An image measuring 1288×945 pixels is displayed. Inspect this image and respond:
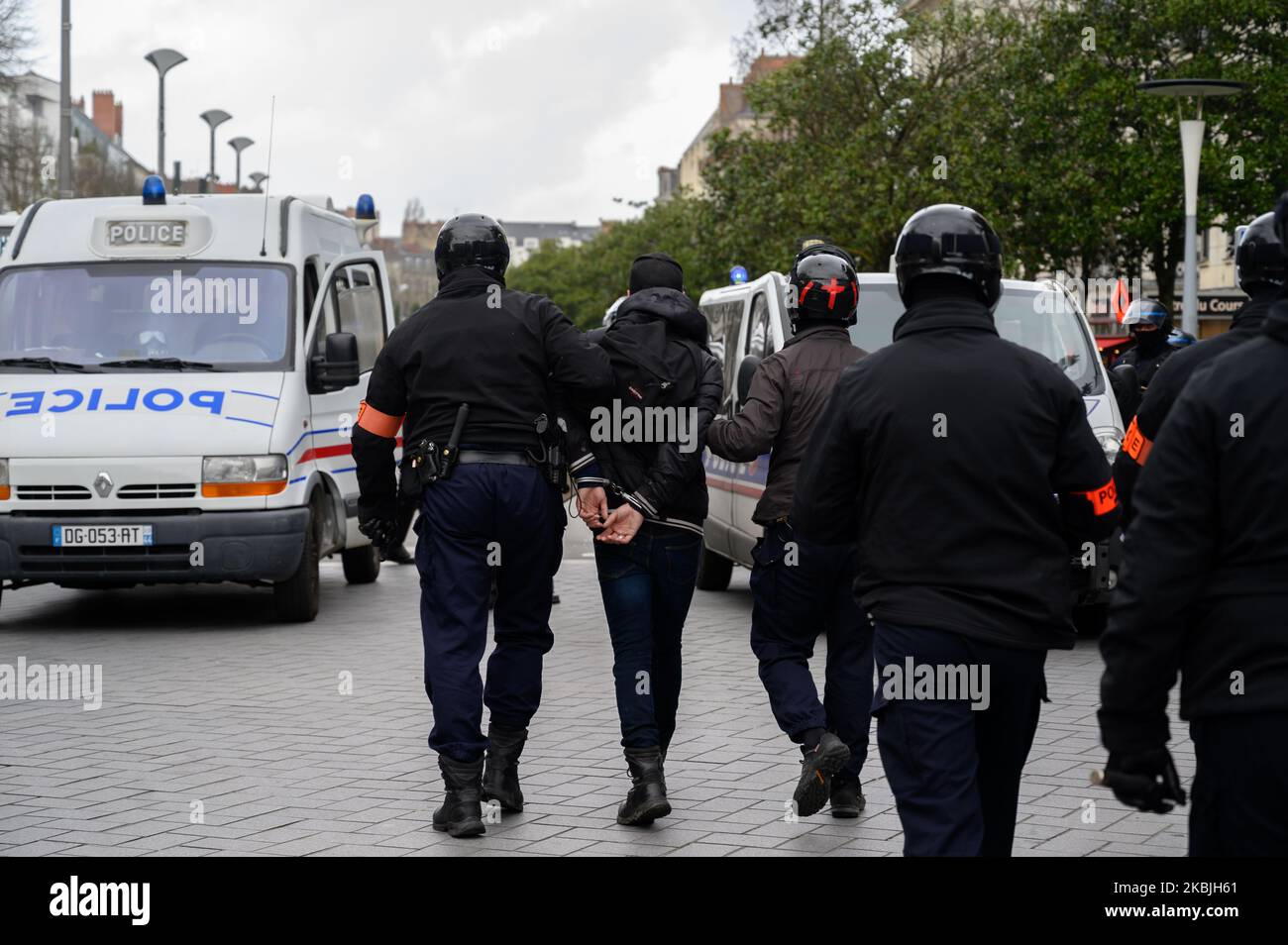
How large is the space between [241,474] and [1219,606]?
8.49 metres

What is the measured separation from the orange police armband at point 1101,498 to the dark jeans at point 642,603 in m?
2.22

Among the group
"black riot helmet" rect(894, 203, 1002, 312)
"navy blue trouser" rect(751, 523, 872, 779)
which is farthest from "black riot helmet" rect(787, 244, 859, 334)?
"black riot helmet" rect(894, 203, 1002, 312)

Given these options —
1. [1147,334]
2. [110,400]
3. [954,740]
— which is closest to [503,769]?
[954,740]

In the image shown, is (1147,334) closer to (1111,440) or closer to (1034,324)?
(1034,324)

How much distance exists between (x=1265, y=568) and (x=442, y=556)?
11.1 ft

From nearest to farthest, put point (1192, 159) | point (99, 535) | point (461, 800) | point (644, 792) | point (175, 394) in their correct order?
1. point (461, 800)
2. point (644, 792)
3. point (99, 535)
4. point (175, 394)
5. point (1192, 159)

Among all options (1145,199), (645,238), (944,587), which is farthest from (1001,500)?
(645,238)

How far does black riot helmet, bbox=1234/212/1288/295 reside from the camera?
5246 mm

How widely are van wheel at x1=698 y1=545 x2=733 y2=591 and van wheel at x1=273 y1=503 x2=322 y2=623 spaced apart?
3.13 m

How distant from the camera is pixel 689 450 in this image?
6.17 meters

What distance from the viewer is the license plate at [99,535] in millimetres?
10695

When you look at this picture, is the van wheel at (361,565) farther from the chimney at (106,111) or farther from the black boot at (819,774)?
the chimney at (106,111)

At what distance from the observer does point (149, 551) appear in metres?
10.8
